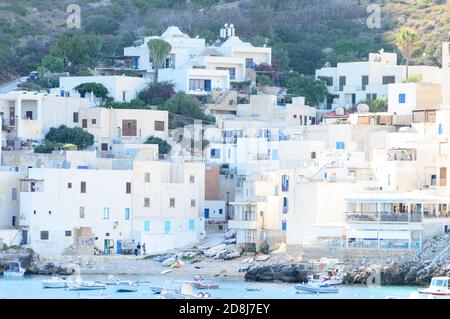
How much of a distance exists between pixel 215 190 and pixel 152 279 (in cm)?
872

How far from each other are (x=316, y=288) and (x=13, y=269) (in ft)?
28.9

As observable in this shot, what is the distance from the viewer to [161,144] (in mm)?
45500

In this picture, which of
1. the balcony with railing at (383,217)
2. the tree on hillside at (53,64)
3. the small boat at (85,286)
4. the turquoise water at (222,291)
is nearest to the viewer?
the turquoise water at (222,291)

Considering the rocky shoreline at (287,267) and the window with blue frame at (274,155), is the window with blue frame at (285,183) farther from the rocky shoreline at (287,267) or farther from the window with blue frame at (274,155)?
the window with blue frame at (274,155)

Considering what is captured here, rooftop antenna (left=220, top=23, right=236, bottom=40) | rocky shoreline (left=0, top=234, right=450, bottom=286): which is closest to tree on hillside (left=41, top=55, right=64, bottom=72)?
rooftop antenna (left=220, top=23, right=236, bottom=40)

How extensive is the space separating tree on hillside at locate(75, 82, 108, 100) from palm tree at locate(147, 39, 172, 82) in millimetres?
5205

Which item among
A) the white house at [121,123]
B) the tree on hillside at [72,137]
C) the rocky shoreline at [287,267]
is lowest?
the rocky shoreline at [287,267]

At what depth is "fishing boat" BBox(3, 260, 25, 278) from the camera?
115ft

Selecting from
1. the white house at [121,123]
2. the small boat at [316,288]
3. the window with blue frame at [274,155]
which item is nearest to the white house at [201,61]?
the white house at [121,123]

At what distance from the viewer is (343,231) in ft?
112

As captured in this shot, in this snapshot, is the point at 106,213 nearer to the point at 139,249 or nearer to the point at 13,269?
the point at 139,249

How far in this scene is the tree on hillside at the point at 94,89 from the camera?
49.3 meters

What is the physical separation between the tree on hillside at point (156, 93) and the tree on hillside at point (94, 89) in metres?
1.75
